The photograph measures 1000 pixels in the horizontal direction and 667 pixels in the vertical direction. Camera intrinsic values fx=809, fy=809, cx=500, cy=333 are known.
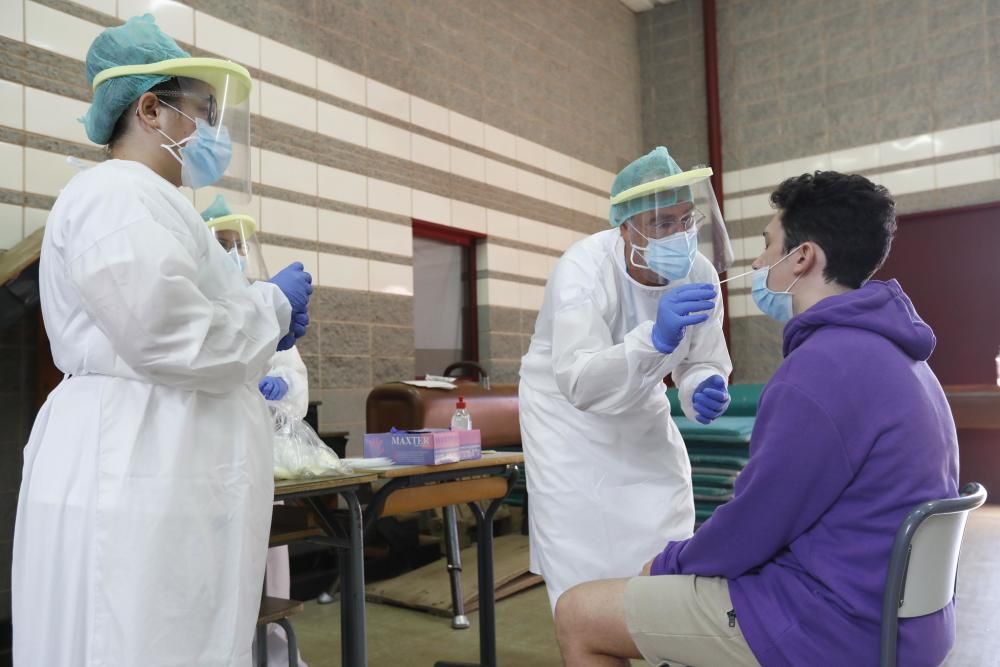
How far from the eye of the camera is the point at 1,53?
3023 mm

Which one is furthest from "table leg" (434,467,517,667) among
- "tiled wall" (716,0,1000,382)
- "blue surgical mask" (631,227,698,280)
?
"tiled wall" (716,0,1000,382)

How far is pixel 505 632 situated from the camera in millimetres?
3279

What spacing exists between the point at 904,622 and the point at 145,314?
126cm

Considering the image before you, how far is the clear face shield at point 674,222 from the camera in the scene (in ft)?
6.00

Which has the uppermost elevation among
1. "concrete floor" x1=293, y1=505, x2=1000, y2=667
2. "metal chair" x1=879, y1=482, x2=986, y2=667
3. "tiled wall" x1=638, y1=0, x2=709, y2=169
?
"tiled wall" x1=638, y1=0, x2=709, y2=169

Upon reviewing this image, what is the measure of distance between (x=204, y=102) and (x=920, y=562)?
146cm

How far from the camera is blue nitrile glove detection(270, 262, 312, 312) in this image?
1673mm

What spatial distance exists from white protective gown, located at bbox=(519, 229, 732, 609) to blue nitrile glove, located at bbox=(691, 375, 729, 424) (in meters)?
0.10

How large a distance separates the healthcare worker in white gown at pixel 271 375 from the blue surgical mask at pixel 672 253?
0.88 m

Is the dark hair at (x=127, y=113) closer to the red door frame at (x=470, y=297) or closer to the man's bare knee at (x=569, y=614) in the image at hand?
the man's bare knee at (x=569, y=614)

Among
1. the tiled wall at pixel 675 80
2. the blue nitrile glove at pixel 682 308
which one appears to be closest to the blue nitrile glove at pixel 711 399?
the blue nitrile glove at pixel 682 308

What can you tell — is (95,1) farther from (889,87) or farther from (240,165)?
(889,87)

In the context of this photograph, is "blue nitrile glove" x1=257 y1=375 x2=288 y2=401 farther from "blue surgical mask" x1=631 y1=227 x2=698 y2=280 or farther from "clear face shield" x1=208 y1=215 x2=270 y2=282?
"blue surgical mask" x1=631 y1=227 x2=698 y2=280

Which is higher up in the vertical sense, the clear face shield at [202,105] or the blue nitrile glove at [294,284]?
the clear face shield at [202,105]
